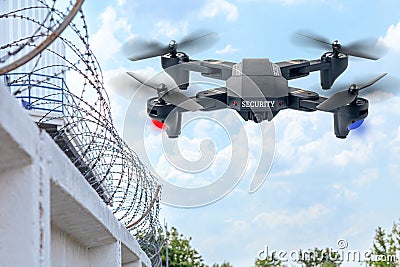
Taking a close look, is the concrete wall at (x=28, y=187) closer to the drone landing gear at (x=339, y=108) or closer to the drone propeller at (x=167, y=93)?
the drone propeller at (x=167, y=93)

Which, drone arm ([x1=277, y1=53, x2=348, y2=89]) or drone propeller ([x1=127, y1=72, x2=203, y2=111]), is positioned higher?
drone arm ([x1=277, y1=53, x2=348, y2=89])

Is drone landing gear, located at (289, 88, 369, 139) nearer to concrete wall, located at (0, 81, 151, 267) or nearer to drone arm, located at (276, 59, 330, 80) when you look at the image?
drone arm, located at (276, 59, 330, 80)

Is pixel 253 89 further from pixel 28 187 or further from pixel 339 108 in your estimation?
pixel 28 187

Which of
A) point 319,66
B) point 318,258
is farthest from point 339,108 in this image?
point 318,258

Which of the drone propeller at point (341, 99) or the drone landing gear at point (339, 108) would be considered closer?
the drone propeller at point (341, 99)

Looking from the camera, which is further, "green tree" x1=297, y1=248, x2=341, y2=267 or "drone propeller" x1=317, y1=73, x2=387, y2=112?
"green tree" x1=297, y1=248, x2=341, y2=267

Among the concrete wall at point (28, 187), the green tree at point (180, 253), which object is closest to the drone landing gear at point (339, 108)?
the green tree at point (180, 253)

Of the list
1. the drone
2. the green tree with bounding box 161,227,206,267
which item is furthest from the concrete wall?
the green tree with bounding box 161,227,206,267

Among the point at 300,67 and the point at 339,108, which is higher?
the point at 300,67

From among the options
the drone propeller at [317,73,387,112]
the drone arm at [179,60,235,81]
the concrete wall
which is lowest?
the concrete wall
